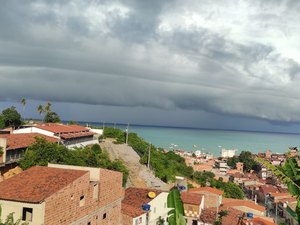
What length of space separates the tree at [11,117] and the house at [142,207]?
37.1 meters

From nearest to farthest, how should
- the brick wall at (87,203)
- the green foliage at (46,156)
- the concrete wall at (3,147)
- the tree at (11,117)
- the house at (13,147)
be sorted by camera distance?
the brick wall at (87,203)
the concrete wall at (3,147)
the house at (13,147)
the green foliage at (46,156)
the tree at (11,117)

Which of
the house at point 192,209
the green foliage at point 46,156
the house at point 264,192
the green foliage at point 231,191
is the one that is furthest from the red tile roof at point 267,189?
the green foliage at point 46,156

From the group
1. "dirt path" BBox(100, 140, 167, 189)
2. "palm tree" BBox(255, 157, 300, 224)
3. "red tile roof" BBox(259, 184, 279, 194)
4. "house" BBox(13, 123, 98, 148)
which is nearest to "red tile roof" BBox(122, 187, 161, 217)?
"dirt path" BBox(100, 140, 167, 189)

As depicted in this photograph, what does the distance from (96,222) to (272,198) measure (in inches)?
2264

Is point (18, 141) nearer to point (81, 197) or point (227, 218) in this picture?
point (81, 197)

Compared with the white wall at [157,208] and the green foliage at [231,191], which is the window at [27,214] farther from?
the green foliage at [231,191]

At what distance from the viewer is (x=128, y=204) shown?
112 feet

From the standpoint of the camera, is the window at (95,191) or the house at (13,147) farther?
the house at (13,147)

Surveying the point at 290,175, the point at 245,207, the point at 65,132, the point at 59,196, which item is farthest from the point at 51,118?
the point at 290,175

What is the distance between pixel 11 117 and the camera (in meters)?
67.2

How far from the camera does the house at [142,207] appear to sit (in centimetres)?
3057

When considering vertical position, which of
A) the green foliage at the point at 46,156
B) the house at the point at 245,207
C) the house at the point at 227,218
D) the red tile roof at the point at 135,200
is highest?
the green foliage at the point at 46,156

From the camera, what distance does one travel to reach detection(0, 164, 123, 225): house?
19922mm

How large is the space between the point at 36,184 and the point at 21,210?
183 centimetres
